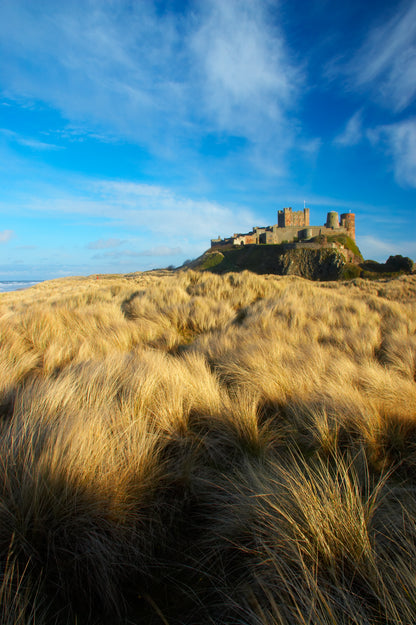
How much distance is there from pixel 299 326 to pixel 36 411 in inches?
157

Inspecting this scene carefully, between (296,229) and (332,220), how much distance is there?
21.4 ft

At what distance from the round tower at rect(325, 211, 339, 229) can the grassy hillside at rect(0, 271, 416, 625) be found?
55328 millimetres

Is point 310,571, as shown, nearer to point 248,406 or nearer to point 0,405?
point 248,406

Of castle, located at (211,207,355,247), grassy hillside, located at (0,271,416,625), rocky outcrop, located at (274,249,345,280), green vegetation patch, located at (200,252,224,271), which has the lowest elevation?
grassy hillside, located at (0,271,416,625)

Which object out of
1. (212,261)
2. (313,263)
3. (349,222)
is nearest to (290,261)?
(313,263)

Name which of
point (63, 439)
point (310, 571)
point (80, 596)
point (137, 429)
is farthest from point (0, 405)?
point (310, 571)

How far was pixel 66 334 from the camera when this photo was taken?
4.01 m

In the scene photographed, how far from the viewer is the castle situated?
48.8 m

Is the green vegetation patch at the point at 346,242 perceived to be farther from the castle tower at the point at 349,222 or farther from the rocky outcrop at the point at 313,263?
the rocky outcrop at the point at 313,263

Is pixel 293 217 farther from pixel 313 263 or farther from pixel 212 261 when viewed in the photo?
pixel 313 263

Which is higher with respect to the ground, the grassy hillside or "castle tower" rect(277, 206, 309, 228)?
"castle tower" rect(277, 206, 309, 228)

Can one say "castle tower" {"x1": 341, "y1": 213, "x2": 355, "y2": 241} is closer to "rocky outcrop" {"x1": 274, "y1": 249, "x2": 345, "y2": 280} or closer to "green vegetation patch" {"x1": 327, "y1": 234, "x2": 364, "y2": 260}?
"green vegetation patch" {"x1": 327, "y1": 234, "x2": 364, "y2": 260}

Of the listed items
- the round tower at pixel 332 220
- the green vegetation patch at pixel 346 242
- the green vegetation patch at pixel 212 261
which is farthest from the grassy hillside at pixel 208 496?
the round tower at pixel 332 220

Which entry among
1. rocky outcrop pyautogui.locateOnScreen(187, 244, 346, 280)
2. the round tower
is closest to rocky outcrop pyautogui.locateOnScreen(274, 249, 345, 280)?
rocky outcrop pyautogui.locateOnScreen(187, 244, 346, 280)
